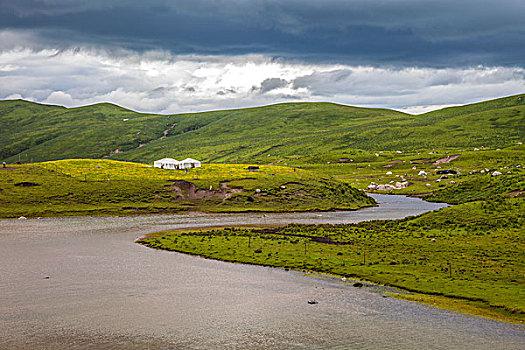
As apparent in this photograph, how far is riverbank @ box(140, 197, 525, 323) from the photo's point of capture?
58.6 metres

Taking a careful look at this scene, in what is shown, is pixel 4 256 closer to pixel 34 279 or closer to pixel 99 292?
pixel 34 279

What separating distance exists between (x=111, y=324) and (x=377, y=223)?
71.7 m

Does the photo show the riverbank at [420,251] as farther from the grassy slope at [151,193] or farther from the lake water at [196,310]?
the grassy slope at [151,193]

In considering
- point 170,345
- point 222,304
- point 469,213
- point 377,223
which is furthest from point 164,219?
point 170,345

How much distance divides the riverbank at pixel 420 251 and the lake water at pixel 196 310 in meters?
4.05

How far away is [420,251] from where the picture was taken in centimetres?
7938

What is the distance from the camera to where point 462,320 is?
5056 centimetres

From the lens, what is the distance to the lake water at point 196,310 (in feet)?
150

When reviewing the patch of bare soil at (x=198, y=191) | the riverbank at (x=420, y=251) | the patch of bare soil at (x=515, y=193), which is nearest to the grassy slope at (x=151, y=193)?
the patch of bare soil at (x=198, y=191)

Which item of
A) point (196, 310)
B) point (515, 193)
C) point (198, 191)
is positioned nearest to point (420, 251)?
point (196, 310)

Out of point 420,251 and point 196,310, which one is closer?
point 196,310

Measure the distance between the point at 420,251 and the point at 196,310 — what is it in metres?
36.5

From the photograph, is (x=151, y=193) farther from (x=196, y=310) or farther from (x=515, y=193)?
(x=196, y=310)

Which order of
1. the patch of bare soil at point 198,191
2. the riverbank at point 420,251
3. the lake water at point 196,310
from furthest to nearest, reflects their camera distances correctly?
the patch of bare soil at point 198,191, the riverbank at point 420,251, the lake water at point 196,310
